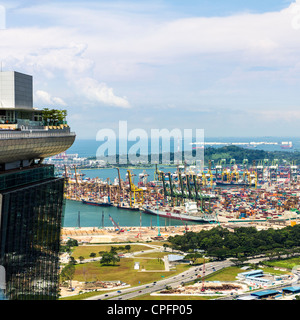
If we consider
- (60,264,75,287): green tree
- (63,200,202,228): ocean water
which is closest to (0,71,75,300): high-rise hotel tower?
(60,264,75,287): green tree

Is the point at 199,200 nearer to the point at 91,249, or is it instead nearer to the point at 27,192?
the point at 91,249

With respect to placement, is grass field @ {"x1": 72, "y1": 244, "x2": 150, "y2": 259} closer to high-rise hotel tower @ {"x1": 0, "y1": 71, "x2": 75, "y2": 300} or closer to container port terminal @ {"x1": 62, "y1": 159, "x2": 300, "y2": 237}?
container port terminal @ {"x1": 62, "y1": 159, "x2": 300, "y2": 237}

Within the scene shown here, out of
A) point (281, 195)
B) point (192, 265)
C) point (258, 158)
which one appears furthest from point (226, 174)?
point (192, 265)

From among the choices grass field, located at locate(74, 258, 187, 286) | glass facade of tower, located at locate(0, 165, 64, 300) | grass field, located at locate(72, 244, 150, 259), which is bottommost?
grass field, located at locate(72, 244, 150, 259)

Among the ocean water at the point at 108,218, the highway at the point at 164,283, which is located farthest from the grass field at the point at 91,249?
the ocean water at the point at 108,218

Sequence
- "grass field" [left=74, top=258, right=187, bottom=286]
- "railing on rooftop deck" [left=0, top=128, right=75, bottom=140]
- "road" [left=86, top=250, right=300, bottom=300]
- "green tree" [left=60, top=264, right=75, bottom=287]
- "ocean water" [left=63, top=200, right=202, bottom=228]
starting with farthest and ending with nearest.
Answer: "ocean water" [left=63, top=200, right=202, bottom=228]
"grass field" [left=74, top=258, right=187, bottom=286]
"green tree" [left=60, top=264, right=75, bottom=287]
"road" [left=86, top=250, right=300, bottom=300]
"railing on rooftop deck" [left=0, top=128, right=75, bottom=140]

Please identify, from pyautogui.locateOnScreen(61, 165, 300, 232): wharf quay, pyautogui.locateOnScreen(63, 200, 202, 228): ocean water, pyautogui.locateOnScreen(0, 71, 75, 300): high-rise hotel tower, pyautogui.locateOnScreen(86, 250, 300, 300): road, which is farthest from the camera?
pyautogui.locateOnScreen(61, 165, 300, 232): wharf quay

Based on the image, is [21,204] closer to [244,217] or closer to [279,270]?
[279,270]
